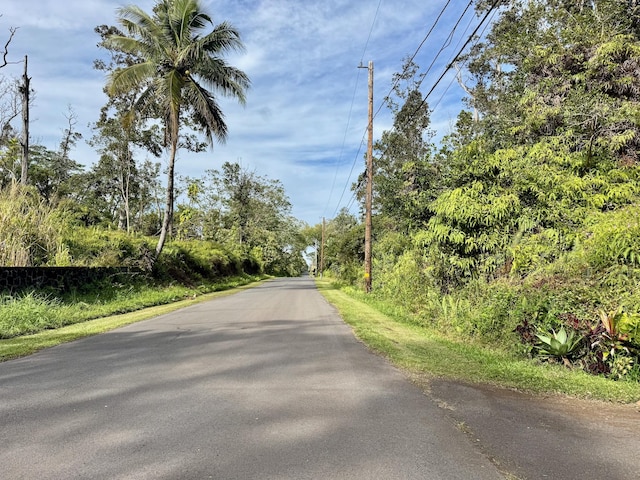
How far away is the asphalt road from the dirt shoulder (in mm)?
194

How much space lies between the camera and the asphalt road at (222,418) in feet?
11.0

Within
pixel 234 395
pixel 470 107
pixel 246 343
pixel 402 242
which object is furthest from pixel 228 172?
pixel 234 395

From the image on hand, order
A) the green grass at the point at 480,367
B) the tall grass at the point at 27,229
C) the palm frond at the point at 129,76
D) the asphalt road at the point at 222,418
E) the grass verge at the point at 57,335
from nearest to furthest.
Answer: the asphalt road at the point at 222,418 → the green grass at the point at 480,367 → the grass verge at the point at 57,335 → the tall grass at the point at 27,229 → the palm frond at the point at 129,76

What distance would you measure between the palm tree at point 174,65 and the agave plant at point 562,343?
18019mm

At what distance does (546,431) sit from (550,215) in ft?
20.9

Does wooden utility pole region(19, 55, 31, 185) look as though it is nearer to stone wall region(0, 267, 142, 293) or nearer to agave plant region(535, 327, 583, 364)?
stone wall region(0, 267, 142, 293)

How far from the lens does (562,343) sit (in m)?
6.40

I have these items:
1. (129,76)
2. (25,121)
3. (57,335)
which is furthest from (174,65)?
(57,335)

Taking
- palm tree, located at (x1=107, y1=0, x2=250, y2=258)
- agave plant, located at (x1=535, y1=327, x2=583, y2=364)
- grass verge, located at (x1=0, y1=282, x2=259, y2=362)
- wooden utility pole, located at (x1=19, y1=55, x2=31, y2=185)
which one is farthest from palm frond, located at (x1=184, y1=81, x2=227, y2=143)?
agave plant, located at (x1=535, y1=327, x2=583, y2=364)

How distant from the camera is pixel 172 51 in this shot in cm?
2011

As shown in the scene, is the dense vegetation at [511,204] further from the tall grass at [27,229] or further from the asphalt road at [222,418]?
the asphalt road at [222,418]

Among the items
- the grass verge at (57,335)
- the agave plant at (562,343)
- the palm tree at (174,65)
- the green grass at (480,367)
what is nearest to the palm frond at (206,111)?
the palm tree at (174,65)

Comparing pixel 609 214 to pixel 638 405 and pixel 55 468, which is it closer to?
pixel 638 405

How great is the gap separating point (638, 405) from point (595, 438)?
1439 millimetres
